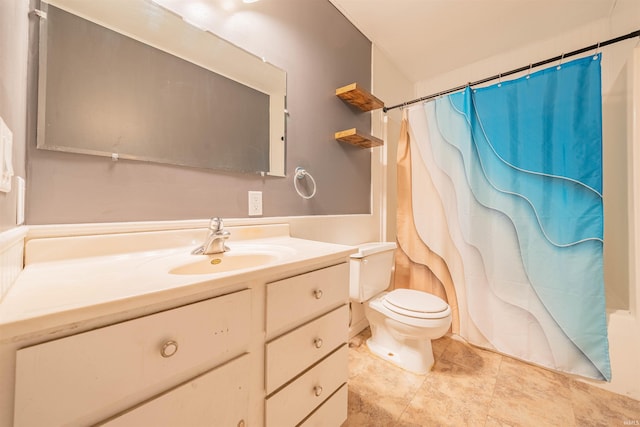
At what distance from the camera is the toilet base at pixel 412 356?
4.58ft

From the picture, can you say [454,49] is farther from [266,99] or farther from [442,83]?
[266,99]

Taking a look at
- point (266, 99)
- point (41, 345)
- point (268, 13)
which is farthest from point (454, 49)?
point (41, 345)

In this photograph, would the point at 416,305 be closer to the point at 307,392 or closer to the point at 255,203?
the point at 307,392

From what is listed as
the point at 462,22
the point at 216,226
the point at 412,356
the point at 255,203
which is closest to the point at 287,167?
the point at 255,203

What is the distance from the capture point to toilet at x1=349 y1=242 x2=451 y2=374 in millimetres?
1312

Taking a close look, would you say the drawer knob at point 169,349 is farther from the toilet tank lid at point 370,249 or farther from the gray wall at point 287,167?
the toilet tank lid at point 370,249

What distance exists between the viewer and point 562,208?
139 cm

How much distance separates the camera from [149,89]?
0.87 metres

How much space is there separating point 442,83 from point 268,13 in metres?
1.85

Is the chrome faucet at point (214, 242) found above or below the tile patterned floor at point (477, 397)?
above

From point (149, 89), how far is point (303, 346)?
108 cm

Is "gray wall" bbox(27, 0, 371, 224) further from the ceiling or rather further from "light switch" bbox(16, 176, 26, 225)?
the ceiling

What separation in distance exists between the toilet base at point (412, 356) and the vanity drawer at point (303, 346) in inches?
29.3

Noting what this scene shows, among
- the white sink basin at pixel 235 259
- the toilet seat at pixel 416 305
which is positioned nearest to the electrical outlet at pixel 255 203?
the white sink basin at pixel 235 259
